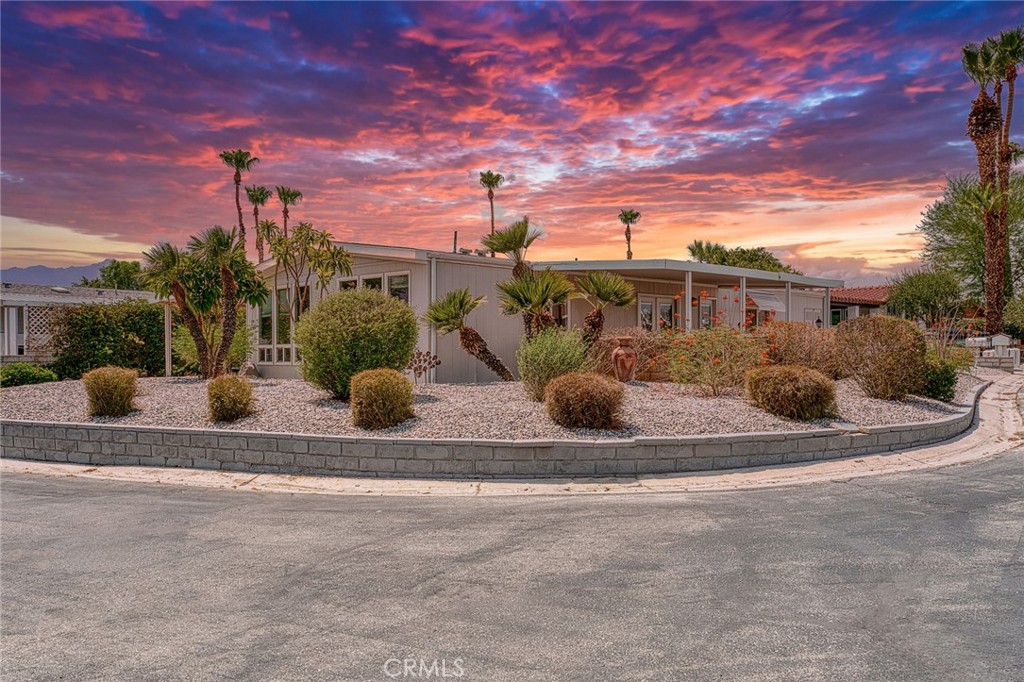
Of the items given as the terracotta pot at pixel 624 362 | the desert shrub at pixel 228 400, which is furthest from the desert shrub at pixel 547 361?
the desert shrub at pixel 228 400

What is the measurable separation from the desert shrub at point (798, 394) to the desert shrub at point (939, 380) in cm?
356

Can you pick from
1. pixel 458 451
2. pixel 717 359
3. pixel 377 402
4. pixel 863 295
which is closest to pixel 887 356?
pixel 717 359

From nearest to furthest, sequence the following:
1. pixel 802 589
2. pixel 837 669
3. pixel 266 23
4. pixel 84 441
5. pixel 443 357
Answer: pixel 837 669
pixel 802 589
pixel 84 441
pixel 266 23
pixel 443 357

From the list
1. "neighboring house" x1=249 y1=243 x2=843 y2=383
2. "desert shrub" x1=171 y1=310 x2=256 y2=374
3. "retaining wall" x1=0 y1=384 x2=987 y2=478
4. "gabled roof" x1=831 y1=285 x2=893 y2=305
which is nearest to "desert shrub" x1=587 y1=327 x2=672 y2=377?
"neighboring house" x1=249 y1=243 x2=843 y2=383

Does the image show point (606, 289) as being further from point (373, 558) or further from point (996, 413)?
point (373, 558)

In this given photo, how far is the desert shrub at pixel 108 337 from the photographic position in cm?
1805

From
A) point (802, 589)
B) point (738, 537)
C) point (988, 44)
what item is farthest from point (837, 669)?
point (988, 44)

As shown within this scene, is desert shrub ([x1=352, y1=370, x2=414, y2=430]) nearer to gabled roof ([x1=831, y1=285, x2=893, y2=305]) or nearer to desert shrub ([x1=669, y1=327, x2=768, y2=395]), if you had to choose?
desert shrub ([x1=669, y1=327, x2=768, y2=395])

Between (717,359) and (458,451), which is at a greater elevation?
(717,359)

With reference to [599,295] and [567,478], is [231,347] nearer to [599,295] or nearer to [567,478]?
[599,295]

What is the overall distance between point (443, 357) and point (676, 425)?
23.5 feet

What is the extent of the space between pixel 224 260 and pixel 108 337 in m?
6.36

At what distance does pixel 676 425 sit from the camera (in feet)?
28.4

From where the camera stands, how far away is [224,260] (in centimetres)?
1491
